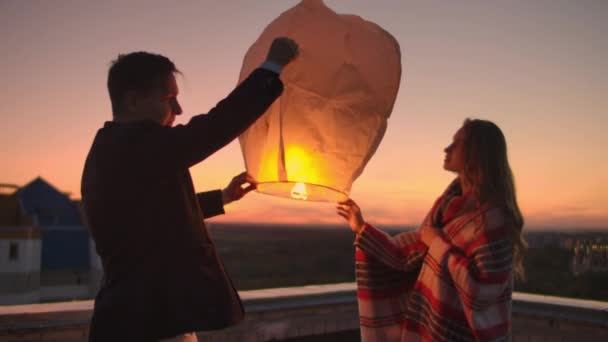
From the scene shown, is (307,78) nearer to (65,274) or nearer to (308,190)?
(308,190)

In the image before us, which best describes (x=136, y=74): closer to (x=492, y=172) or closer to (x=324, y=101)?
(x=324, y=101)

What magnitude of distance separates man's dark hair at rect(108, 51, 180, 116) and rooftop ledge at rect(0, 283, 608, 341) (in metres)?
1.54

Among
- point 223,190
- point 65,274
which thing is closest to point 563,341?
point 223,190

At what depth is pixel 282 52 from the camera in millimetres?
1283

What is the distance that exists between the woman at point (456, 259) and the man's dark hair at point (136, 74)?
100 centimetres

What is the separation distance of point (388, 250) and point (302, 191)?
2.31 ft

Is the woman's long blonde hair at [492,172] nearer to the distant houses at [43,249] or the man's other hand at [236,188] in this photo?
the man's other hand at [236,188]

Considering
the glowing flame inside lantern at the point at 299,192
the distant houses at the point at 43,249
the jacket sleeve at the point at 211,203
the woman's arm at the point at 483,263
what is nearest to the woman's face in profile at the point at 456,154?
the woman's arm at the point at 483,263

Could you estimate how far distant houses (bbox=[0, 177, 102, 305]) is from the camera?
1152 cm

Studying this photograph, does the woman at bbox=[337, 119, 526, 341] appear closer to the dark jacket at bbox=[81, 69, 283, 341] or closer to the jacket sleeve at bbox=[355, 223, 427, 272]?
the jacket sleeve at bbox=[355, 223, 427, 272]

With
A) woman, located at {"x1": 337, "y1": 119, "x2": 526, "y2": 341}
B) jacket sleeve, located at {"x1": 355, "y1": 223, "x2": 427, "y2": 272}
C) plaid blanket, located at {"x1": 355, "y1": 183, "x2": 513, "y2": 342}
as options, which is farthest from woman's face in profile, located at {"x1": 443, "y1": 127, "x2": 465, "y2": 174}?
jacket sleeve, located at {"x1": 355, "y1": 223, "x2": 427, "y2": 272}

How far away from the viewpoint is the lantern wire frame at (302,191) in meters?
1.69

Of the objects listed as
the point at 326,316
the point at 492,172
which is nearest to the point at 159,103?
the point at 492,172

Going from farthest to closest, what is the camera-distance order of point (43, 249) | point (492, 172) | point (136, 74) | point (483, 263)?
point (43, 249), point (492, 172), point (483, 263), point (136, 74)
